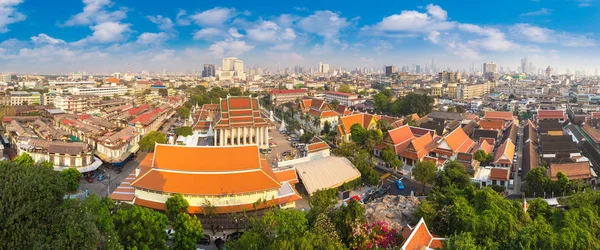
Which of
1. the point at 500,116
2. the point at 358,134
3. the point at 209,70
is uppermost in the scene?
the point at 209,70

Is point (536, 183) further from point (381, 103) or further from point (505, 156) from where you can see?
point (381, 103)

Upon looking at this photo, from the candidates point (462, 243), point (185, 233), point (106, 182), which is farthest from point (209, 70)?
point (462, 243)

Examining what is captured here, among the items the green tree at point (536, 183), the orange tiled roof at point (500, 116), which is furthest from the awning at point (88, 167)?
the orange tiled roof at point (500, 116)

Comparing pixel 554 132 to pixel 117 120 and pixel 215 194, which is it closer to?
pixel 215 194

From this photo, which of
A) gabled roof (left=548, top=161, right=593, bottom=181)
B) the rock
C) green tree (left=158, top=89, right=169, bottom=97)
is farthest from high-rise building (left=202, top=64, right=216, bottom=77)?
the rock

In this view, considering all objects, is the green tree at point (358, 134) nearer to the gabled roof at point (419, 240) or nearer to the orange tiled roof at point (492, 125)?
the orange tiled roof at point (492, 125)

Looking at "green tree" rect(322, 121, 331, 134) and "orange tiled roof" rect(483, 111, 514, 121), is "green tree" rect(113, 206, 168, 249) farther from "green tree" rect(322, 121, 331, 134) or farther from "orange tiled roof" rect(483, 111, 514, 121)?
"orange tiled roof" rect(483, 111, 514, 121)
